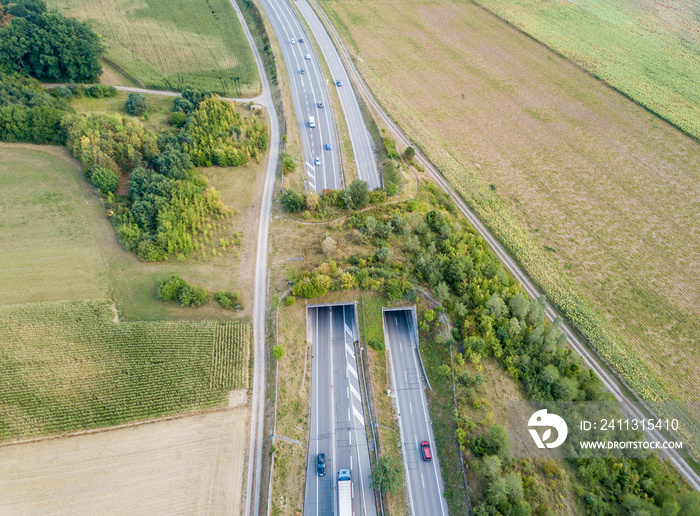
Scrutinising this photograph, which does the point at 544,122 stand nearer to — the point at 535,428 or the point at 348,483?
the point at 535,428

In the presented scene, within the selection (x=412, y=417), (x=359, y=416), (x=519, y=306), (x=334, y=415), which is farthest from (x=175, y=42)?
(x=412, y=417)

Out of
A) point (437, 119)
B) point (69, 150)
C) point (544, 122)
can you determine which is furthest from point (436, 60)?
point (69, 150)

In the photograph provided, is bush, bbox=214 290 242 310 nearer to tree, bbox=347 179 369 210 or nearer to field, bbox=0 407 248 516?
field, bbox=0 407 248 516

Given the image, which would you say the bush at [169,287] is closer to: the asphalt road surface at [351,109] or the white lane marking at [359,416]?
the white lane marking at [359,416]

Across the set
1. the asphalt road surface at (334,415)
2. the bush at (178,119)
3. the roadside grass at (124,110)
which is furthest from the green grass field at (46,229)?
the asphalt road surface at (334,415)

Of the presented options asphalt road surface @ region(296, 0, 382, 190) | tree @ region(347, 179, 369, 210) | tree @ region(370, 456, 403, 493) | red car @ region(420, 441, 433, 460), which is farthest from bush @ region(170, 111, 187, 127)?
red car @ region(420, 441, 433, 460)

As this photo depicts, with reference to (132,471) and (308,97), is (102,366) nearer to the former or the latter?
(132,471)

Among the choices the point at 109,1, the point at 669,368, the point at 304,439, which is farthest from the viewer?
the point at 109,1

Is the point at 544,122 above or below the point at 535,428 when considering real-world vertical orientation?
above

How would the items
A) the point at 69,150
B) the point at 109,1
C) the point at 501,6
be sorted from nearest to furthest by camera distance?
1. the point at 69,150
2. the point at 109,1
3. the point at 501,6
